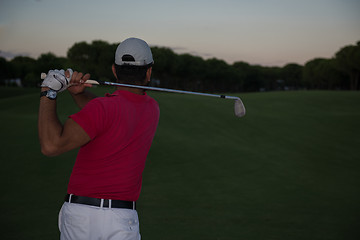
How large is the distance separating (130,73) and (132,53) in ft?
0.52

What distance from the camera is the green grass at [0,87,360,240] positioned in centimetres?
768

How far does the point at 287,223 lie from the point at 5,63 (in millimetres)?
118204

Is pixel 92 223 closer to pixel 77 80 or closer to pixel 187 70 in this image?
pixel 77 80

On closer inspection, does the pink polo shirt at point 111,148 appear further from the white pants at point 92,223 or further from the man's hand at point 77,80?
the man's hand at point 77,80

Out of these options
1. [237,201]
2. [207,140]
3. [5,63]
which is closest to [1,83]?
[5,63]

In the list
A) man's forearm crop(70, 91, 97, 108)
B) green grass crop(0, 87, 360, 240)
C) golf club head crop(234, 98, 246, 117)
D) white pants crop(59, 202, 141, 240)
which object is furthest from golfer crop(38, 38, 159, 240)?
green grass crop(0, 87, 360, 240)

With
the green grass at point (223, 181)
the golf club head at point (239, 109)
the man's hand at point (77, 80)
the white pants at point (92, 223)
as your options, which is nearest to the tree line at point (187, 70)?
the green grass at point (223, 181)

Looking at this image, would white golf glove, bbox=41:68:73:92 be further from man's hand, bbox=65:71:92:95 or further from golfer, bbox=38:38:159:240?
man's hand, bbox=65:71:92:95

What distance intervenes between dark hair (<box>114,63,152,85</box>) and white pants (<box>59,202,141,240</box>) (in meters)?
0.94

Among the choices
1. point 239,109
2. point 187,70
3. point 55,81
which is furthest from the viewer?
point 187,70

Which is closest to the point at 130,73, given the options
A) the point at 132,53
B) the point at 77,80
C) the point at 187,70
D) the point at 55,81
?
the point at 132,53

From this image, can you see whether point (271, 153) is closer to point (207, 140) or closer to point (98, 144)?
point (207, 140)

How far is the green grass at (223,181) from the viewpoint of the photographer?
7684 mm

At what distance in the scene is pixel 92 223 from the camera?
2762mm
